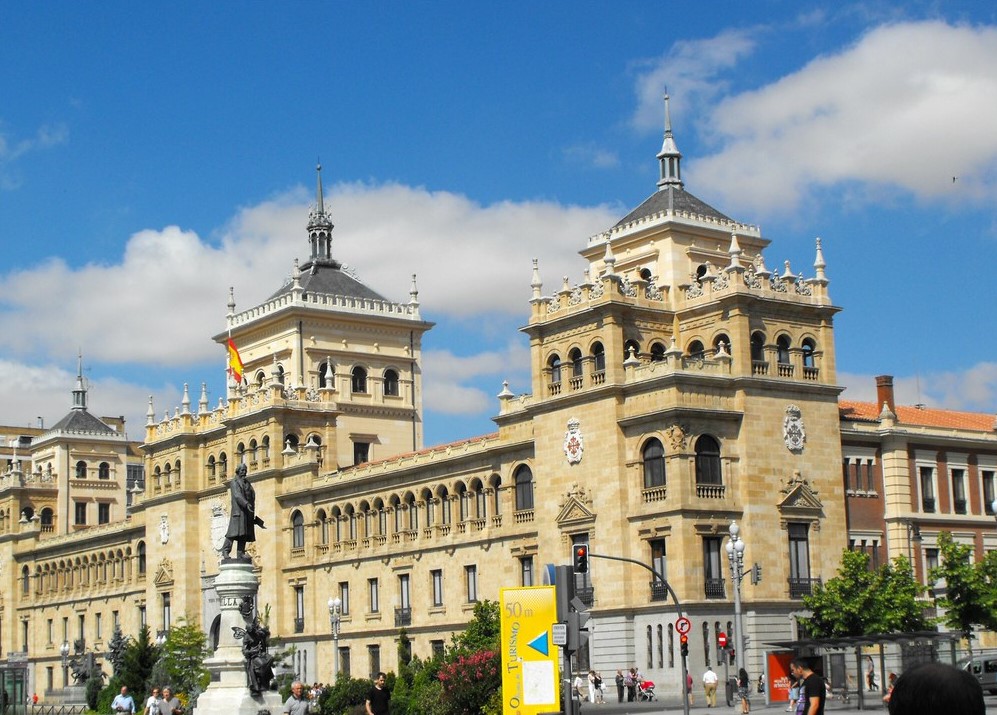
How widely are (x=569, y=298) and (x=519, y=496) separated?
391 inches

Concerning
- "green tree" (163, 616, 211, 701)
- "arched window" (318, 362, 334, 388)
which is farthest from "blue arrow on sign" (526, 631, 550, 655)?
"arched window" (318, 362, 334, 388)

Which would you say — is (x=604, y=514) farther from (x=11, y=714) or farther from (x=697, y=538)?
(x=11, y=714)

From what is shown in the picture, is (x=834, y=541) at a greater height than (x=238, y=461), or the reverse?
(x=238, y=461)

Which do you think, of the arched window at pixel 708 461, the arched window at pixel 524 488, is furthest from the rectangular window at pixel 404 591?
the arched window at pixel 708 461

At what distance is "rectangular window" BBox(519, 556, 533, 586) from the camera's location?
6769cm

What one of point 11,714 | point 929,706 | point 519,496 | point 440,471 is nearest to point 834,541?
point 519,496

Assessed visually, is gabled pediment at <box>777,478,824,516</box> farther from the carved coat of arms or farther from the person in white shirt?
the person in white shirt

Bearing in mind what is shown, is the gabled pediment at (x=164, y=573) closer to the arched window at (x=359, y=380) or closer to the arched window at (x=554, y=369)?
the arched window at (x=359, y=380)

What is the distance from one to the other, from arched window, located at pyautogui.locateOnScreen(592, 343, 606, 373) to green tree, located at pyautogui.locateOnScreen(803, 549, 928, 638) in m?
12.7

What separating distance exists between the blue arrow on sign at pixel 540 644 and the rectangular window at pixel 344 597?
45906mm

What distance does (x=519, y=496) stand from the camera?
228 feet

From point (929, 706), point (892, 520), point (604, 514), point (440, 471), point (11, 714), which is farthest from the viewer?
point (440, 471)

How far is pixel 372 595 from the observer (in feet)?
260

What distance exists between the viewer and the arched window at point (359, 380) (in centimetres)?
9744
